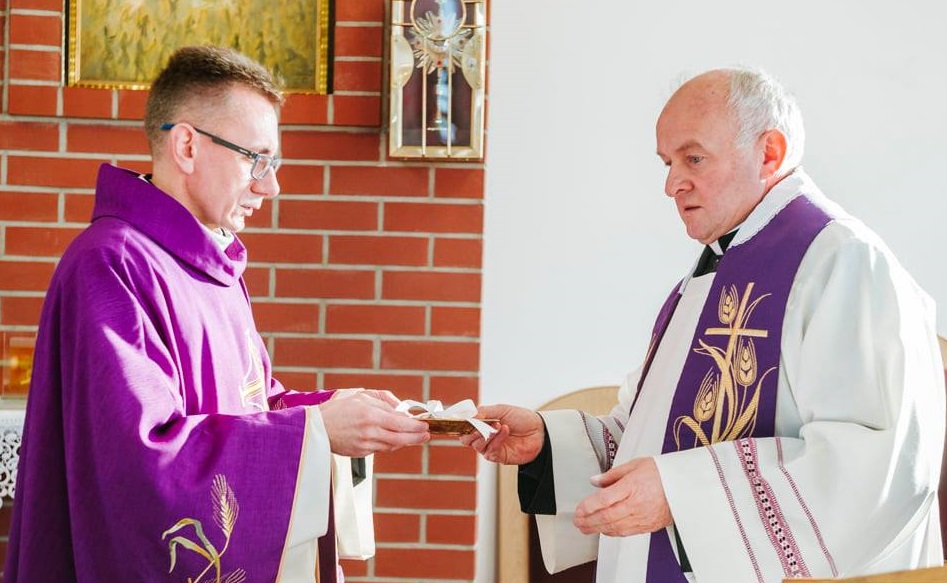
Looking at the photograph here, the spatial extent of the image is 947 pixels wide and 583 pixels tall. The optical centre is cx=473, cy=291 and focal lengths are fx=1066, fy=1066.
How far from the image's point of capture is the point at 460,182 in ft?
10.9

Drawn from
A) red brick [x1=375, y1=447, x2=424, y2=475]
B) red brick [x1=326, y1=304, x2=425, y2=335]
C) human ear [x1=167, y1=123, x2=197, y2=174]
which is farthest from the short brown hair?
red brick [x1=375, y1=447, x2=424, y2=475]

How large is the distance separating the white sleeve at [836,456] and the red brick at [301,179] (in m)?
1.64

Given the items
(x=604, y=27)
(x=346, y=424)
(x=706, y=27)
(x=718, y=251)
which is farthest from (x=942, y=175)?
(x=346, y=424)

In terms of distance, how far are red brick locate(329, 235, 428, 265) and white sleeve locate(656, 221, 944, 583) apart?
1424 millimetres

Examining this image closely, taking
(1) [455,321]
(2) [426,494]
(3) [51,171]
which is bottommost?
(2) [426,494]

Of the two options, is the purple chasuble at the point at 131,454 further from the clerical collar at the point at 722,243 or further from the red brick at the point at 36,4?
the red brick at the point at 36,4

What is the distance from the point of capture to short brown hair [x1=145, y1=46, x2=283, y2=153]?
94.4 inches

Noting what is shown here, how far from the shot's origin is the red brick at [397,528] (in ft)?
11.1

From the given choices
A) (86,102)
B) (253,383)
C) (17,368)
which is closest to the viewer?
(253,383)

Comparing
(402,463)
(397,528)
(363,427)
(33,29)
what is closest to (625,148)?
(402,463)

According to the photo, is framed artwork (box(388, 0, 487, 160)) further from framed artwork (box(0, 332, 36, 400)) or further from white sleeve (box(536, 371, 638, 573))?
framed artwork (box(0, 332, 36, 400))

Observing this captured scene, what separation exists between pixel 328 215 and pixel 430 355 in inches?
21.5

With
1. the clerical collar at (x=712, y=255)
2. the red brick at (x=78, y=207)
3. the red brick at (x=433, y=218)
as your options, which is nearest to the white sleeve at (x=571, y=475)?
the clerical collar at (x=712, y=255)

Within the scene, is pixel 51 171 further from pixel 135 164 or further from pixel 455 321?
pixel 455 321
